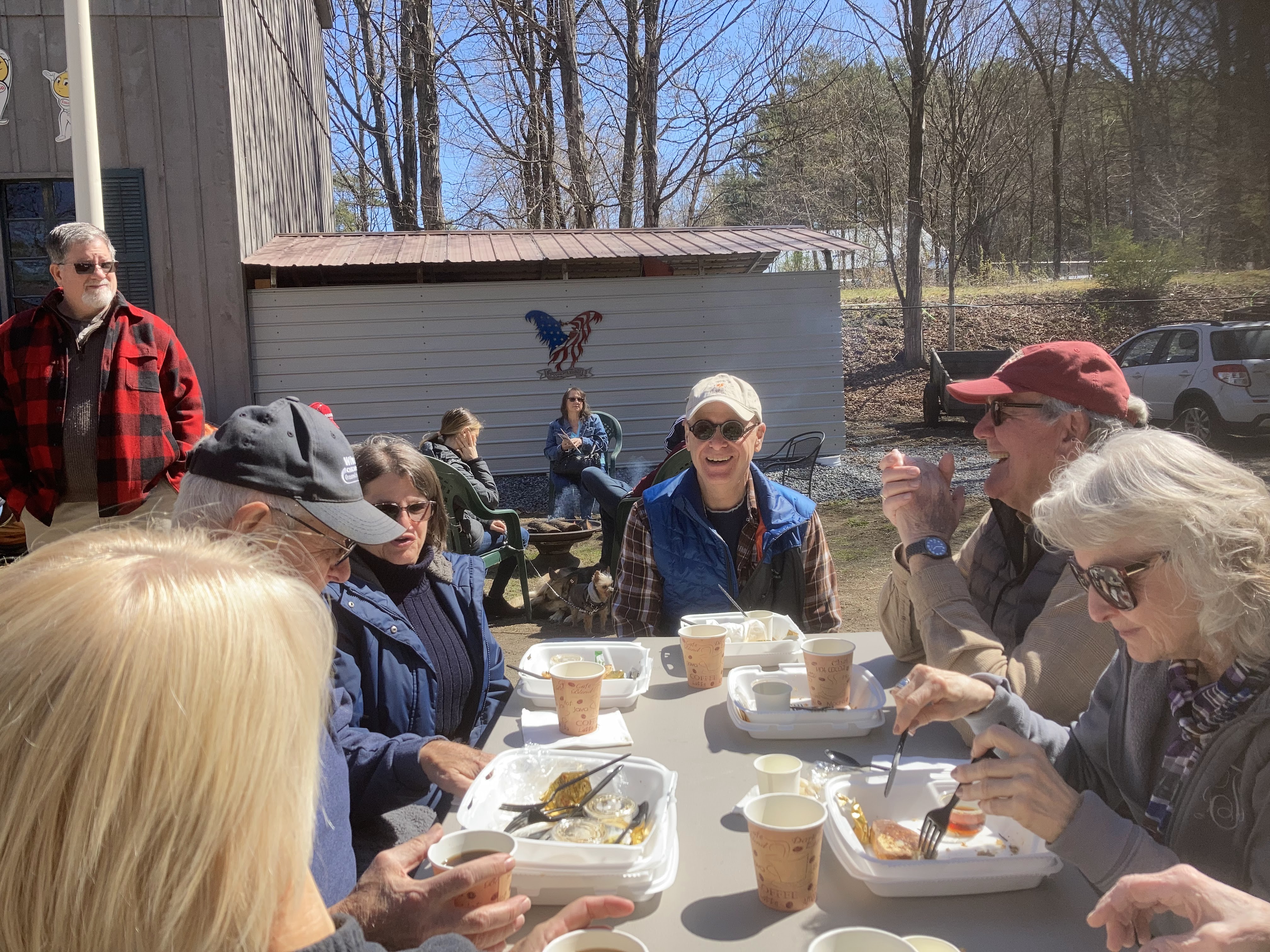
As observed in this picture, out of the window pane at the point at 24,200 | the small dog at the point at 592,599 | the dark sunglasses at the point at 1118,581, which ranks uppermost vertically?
the window pane at the point at 24,200

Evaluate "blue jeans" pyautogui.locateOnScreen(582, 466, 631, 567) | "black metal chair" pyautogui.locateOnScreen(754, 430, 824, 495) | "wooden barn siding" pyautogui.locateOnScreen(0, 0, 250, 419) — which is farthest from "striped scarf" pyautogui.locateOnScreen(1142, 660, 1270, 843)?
"wooden barn siding" pyautogui.locateOnScreen(0, 0, 250, 419)

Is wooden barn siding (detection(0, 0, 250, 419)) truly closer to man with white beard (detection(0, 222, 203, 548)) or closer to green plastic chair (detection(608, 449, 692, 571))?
man with white beard (detection(0, 222, 203, 548))

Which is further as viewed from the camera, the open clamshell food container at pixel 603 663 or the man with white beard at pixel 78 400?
the man with white beard at pixel 78 400

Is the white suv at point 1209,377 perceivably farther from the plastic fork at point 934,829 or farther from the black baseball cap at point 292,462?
the black baseball cap at point 292,462

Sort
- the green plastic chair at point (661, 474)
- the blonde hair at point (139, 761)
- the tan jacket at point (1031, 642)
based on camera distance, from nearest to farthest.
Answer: the blonde hair at point (139, 761) → the tan jacket at point (1031, 642) → the green plastic chair at point (661, 474)

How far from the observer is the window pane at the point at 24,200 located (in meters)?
9.05

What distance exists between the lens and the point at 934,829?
1568mm

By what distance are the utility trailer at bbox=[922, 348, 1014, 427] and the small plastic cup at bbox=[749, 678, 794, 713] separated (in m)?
13.4

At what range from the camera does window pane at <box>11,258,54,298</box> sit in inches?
360

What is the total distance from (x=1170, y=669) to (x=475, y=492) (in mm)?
5130

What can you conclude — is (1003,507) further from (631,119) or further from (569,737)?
(631,119)

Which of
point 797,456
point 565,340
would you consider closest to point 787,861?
point 797,456

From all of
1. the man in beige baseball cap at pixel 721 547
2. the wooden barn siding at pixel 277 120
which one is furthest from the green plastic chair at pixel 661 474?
the wooden barn siding at pixel 277 120

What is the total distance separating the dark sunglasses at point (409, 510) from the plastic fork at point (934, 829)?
1.66m
